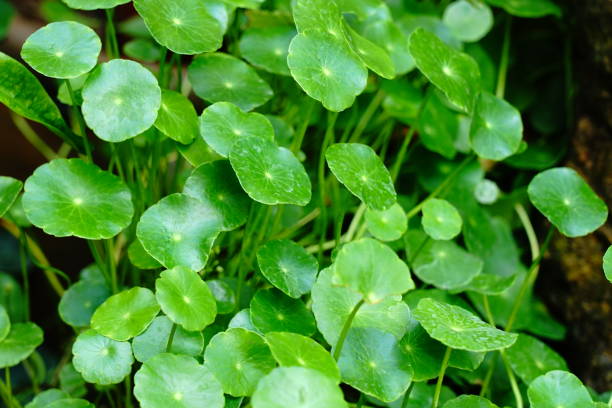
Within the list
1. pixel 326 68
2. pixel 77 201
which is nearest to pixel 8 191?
pixel 77 201

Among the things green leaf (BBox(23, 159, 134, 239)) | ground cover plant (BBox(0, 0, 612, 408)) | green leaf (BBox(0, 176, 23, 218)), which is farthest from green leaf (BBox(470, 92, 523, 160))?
green leaf (BBox(0, 176, 23, 218))

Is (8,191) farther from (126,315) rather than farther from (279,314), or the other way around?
(279,314)

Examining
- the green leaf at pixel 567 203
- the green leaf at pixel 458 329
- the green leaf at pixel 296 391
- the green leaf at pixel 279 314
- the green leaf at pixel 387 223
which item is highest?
the green leaf at pixel 296 391

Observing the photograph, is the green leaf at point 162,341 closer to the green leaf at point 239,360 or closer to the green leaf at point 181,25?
the green leaf at point 239,360

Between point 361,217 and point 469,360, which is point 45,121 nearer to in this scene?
point 361,217

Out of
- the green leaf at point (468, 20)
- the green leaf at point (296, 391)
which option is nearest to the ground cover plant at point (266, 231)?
the green leaf at point (296, 391)

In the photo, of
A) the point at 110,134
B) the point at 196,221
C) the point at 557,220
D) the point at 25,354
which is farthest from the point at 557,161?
the point at 25,354

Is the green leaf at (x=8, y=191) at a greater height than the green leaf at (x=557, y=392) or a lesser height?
greater
